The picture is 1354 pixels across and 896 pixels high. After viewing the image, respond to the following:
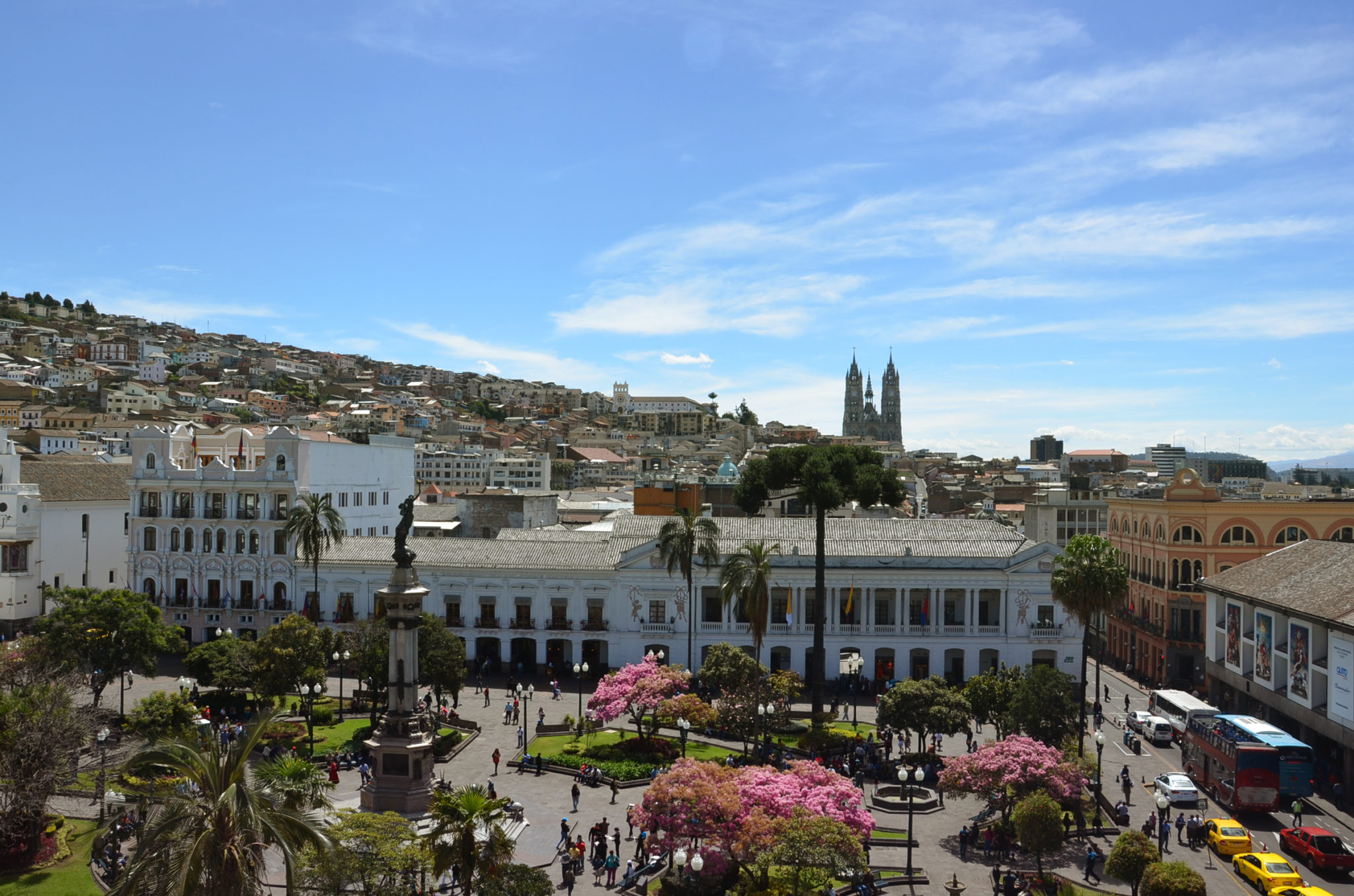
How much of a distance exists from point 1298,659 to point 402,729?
35.9 meters

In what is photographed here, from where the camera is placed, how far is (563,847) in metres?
32.3

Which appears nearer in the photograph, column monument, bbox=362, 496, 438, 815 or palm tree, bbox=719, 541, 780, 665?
column monument, bbox=362, 496, 438, 815

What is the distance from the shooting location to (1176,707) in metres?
49.8

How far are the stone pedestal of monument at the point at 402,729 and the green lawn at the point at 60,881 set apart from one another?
7.78 meters

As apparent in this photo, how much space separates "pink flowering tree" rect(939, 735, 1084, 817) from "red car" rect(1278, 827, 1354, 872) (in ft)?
21.5

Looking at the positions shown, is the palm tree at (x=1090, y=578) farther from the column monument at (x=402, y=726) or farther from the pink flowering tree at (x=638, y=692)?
the column monument at (x=402, y=726)

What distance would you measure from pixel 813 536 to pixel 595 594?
42.4 ft

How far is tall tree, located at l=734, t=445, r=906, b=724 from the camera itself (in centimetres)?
5066

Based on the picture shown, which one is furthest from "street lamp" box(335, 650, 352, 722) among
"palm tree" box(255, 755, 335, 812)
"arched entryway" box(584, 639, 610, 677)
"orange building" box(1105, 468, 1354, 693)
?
"orange building" box(1105, 468, 1354, 693)

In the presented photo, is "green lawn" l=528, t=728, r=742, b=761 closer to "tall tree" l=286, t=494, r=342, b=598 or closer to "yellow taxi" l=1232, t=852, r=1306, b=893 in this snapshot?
"tall tree" l=286, t=494, r=342, b=598

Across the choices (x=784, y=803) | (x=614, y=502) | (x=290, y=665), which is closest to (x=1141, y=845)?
(x=784, y=803)

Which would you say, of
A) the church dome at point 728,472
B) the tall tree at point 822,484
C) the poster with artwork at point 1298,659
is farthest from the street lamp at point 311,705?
the church dome at point 728,472

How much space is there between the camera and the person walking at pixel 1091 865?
103ft

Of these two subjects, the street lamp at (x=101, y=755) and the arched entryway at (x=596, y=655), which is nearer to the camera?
the street lamp at (x=101, y=755)
